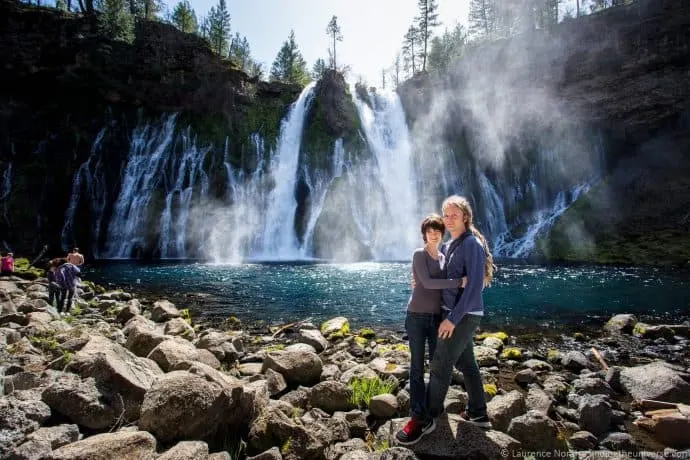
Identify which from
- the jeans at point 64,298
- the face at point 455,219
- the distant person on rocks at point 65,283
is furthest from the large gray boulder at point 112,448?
the jeans at point 64,298

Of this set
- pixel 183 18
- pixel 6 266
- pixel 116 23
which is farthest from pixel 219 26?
pixel 6 266

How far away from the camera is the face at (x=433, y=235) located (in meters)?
3.75

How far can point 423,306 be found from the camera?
12.5 ft

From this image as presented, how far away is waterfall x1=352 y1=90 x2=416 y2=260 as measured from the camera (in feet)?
111

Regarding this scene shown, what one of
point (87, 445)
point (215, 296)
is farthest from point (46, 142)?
point (87, 445)

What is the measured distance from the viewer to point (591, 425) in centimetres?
475

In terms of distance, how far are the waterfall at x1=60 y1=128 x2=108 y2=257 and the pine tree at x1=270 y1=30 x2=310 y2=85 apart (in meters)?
34.4

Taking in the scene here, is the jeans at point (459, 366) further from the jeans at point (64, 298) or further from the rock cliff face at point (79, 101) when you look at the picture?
the rock cliff face at point (79, 101)

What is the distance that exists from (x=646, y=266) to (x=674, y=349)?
22.7 m

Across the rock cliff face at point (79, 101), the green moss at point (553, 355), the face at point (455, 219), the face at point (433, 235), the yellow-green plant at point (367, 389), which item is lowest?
the green moss at point (553, 355)

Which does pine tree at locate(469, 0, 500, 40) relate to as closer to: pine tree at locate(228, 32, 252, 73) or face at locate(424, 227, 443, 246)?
pine tree at locate(228, 32, 252, 73)

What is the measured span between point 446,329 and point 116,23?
1897 inches

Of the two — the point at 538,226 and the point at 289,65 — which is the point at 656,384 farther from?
the point at 289,65

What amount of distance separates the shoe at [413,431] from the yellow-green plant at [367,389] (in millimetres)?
1298
